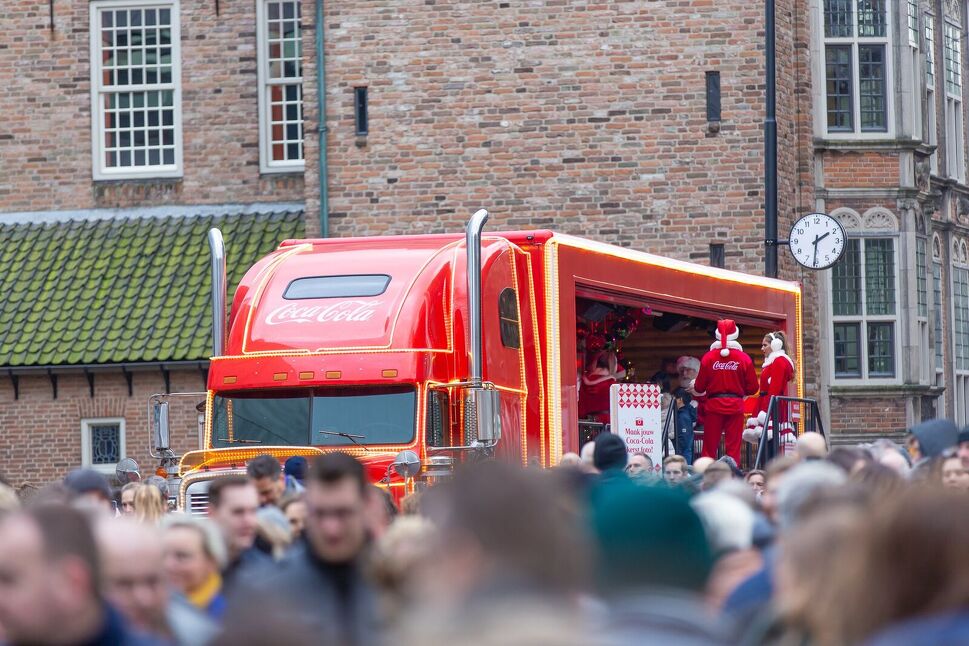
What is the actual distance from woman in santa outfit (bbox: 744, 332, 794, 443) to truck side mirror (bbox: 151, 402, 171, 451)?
6.16 m

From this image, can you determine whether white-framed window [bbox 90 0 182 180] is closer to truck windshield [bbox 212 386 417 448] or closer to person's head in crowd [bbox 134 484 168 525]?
truck windshield [bbox 212 386 417 448]

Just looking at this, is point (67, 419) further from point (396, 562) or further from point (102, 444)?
point (396, 562)

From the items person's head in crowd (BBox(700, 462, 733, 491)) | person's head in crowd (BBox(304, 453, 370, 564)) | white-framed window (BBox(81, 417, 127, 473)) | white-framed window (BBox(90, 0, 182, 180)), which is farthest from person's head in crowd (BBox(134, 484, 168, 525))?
white-framed window (BBox(90, 0, 182, 180))

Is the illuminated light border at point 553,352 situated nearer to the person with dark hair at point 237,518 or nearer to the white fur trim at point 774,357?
the white fur trim at point 774,357

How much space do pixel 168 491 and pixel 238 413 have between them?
0.92 m

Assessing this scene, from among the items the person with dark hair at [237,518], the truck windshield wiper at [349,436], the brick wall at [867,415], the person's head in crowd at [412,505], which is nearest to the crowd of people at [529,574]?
the person with dark hair at [237,518]

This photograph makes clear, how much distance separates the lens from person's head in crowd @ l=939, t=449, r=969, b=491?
9375mm

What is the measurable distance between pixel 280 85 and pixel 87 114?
3041 millimetres

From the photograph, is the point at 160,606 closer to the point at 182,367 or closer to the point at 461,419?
the point at 461,419

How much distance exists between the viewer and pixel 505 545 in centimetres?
333

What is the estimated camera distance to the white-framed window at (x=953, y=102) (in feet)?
103

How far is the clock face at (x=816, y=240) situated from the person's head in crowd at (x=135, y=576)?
17782 mm

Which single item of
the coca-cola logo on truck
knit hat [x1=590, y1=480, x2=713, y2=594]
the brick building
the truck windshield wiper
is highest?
the brick building

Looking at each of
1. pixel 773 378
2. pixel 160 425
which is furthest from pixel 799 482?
pixel 773 378
